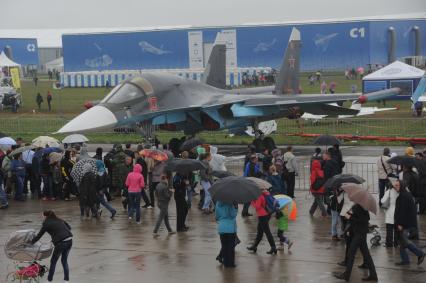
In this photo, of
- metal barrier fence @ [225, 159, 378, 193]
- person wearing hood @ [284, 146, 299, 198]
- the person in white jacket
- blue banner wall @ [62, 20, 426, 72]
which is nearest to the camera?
the person in white jacket

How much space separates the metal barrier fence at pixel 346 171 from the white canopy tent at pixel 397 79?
927 inches

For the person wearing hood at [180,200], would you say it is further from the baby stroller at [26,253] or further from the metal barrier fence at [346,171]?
the metal barrier fence at [346,171]

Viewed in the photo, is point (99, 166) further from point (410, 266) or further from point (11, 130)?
point (11, 130)

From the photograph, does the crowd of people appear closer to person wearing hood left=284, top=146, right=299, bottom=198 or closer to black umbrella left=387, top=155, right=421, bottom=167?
person wearing hood left=284, top=146, right=299, bottom=198

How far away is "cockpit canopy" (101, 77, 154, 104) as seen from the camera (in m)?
25.7

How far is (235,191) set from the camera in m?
12.9

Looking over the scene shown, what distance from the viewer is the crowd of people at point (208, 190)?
12.7 m

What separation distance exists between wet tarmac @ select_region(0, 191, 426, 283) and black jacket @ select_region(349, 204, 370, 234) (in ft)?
2.12

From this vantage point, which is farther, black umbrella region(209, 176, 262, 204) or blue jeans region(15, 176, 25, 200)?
blue jeans region(15, 176, 25, 200)

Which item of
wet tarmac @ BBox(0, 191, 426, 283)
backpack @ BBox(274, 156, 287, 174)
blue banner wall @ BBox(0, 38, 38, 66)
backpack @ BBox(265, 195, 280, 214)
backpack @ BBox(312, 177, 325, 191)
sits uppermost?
blue banner wall @ BBox(0, 38, 38, 66)

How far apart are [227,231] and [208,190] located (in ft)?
3.35

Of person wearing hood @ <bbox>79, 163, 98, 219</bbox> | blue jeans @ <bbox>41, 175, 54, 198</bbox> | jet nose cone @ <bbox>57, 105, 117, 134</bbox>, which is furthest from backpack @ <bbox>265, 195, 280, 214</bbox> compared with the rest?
jet nose cone @ <bbox>57, 105, 117, 134</bbox>

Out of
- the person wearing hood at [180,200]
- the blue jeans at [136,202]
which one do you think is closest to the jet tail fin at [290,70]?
the blue jeans at [136,202]

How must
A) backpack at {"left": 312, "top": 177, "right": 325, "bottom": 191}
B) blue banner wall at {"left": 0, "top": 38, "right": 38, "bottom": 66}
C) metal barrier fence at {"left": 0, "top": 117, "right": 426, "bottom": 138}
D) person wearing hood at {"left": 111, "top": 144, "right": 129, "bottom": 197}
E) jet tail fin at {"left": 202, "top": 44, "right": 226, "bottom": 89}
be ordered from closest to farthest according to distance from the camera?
backpack at {"left": 312, "top": 177, "right": 325, "bottom": 191} → person wearing hood at {"left": 111, "top": 144, "right": 129, "bottom": 197} → jet tail fin at {"left": 202, "top": 44, "right": 226, "bottom": 89} → metal barrier fence at {"left": 0, "top": 117, "right": 426, "bottom": 138} → blue banner wall at {"left": 0, "top": 38, "right": 38, "bottom": 66}
